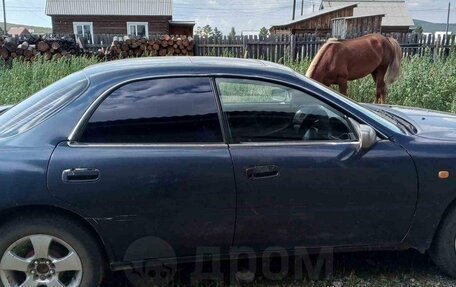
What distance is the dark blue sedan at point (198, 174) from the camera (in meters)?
2.51

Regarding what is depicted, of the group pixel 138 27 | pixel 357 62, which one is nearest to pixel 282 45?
pixel 357 62

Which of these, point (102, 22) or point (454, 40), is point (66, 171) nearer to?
point (454, 40)

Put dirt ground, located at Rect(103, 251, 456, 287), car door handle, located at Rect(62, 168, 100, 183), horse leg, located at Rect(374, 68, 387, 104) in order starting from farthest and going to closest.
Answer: horse leg, located at Rect(374, 68, 387, 104)
dirt ground, located at Rect(103, 251, 456, 287)
car door handle, located at Rect(62, 168, 100, 183)

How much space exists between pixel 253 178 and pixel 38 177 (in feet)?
4.47

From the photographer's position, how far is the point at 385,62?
8.68 meters

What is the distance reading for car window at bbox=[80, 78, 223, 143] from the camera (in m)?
2.60

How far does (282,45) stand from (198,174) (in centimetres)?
1174

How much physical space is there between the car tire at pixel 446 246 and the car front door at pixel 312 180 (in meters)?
0.30

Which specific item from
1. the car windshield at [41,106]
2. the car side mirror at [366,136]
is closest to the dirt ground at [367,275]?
the car side mirror at [366,136]

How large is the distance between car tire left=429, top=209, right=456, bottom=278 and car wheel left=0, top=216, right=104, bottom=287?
2480 mm

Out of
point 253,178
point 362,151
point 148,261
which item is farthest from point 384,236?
point 148,261

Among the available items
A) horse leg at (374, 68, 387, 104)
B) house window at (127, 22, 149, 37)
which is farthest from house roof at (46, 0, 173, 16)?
horse leg at (374, 68, 387, 104)

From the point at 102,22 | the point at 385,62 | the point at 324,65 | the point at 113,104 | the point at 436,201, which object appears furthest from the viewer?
the point at 102,22

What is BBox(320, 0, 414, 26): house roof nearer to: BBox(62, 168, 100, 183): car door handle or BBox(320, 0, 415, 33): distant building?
BBox(320, 0, 415, 33): distant building
